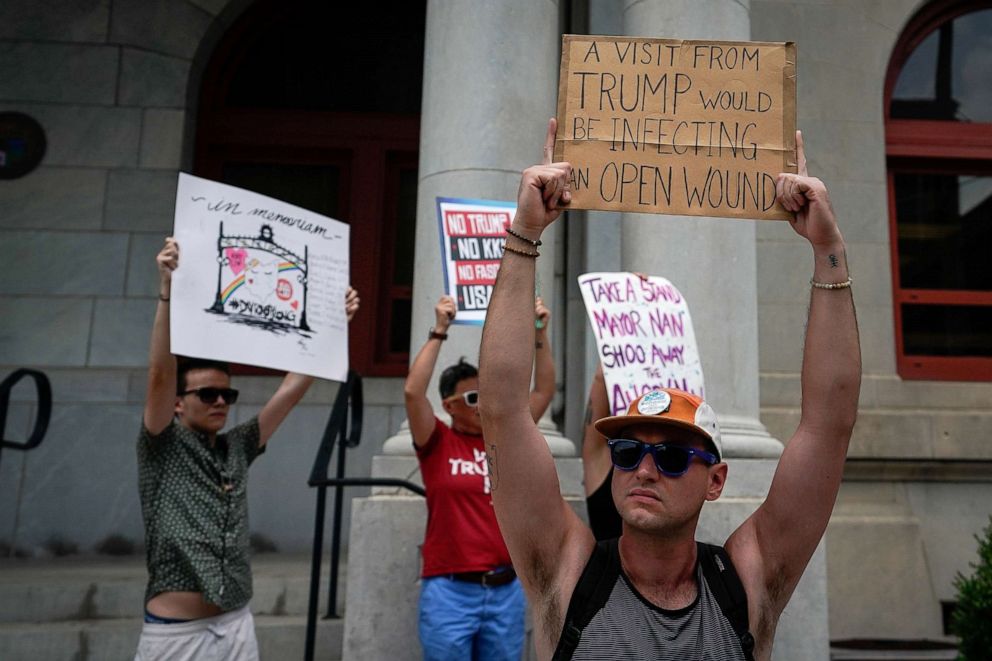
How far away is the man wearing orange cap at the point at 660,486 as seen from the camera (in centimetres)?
215

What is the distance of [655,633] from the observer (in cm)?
204

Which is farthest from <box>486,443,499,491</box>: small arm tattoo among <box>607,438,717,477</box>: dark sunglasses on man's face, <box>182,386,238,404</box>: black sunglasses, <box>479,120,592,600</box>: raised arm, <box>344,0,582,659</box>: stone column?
<box>344,0,582,659</box>: stone column

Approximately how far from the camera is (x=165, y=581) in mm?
3484

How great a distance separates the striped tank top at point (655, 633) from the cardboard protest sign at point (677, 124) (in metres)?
1.04

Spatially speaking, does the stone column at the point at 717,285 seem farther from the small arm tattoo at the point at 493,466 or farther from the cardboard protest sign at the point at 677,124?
the small arm tattoo at the point at 493,466

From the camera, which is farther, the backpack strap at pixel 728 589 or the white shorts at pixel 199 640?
the white shorts at pixel 199 640

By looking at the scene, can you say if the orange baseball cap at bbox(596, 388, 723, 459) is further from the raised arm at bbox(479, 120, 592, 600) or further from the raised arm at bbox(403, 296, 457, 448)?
the raised arm at bbox(403, 296, 457, 448)

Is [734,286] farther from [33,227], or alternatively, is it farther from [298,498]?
[33,227]

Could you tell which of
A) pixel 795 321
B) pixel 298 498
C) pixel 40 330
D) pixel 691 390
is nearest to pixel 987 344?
pixel 795 321

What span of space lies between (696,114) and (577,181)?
42cm

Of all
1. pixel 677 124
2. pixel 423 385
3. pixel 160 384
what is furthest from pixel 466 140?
pixel 677 124

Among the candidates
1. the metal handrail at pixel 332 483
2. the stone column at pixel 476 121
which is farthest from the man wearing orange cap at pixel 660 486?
the stone column at pixel 476 121

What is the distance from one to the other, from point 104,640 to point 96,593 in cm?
49

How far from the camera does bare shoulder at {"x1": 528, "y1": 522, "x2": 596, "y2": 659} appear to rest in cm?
213
